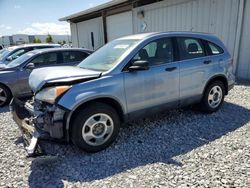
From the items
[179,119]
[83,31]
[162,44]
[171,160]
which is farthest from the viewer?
[83,31]

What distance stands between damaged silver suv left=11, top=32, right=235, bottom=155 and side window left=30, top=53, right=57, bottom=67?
2.95 meters

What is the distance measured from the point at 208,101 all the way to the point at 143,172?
2.59 m

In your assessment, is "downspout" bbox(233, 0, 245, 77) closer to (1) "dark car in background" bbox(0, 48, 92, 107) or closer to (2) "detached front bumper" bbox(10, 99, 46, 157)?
(1) "dark car in background" bbox(0, 48, 92, 107)

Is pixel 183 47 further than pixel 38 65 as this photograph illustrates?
No

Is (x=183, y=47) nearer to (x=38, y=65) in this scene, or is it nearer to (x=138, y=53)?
(x=138, y=53)

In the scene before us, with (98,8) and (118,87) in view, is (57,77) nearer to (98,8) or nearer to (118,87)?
(118,87)

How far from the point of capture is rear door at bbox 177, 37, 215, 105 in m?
4.53

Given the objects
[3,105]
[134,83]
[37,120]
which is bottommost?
[3,105]

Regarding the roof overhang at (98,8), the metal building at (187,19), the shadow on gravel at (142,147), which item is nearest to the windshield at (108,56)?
the shadow on gravel at (142,147)

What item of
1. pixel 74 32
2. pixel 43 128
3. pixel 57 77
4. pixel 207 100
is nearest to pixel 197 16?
pixel 207 100

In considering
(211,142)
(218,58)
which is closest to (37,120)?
(211,142)

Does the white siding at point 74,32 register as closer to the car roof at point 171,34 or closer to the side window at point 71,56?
the side window at point 71,56

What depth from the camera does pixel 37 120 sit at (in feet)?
11.4

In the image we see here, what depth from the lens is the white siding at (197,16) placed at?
8.64 metres
